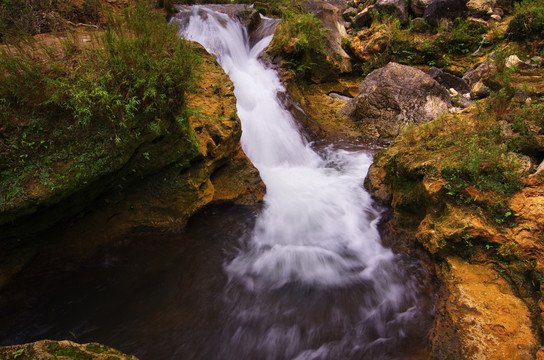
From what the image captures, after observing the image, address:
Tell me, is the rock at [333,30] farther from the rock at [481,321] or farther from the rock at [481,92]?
the rock at [481,321]

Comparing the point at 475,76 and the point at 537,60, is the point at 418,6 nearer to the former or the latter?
the point at 475,76

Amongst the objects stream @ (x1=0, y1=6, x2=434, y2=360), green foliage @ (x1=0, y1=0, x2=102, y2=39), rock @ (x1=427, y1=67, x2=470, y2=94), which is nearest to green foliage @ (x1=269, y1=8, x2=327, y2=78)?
rock @ (x1=427, y1=67, x2=470, y2=94)

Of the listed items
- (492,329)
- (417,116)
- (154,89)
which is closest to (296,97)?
(417,116)

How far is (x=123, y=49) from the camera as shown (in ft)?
12.0

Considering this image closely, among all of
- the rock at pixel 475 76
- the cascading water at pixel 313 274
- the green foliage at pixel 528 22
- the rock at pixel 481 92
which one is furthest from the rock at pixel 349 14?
the cascading water at pixel 313 274

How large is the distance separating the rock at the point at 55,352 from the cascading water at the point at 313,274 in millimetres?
1625

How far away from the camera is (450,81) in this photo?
931 centimetres

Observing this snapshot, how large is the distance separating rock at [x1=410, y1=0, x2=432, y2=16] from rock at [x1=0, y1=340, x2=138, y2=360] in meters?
15.9

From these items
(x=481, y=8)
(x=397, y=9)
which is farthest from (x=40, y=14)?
(x=481, y=8)

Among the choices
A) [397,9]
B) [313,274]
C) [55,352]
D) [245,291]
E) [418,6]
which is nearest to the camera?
[55,352]

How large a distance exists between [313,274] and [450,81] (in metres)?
8.96

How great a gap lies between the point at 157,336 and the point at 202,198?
88.9 inches

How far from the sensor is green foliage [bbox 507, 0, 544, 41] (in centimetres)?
864

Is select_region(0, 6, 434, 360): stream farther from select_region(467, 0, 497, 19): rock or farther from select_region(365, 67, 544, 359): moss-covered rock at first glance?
select_region(467, 0, 497, 19): rock
